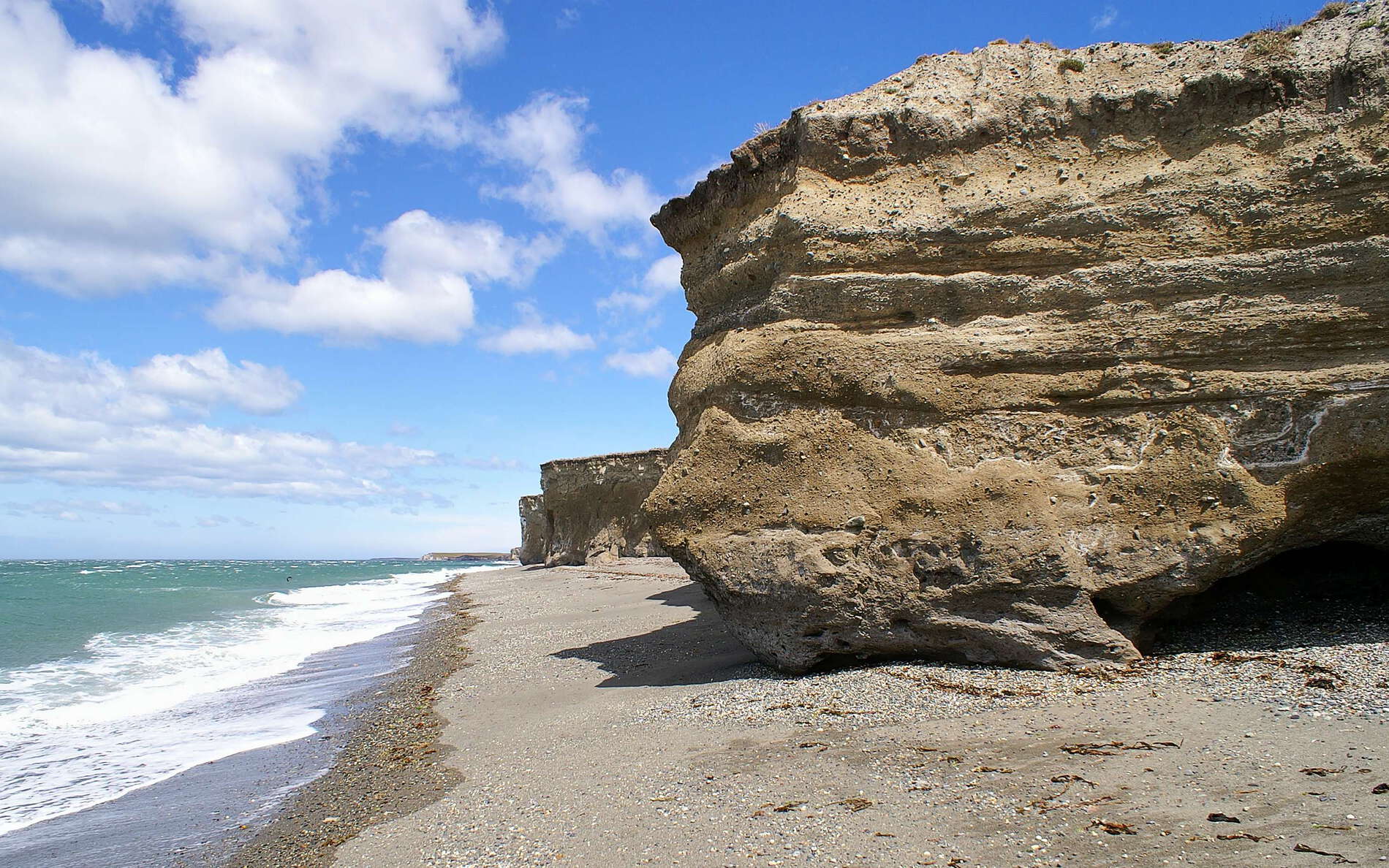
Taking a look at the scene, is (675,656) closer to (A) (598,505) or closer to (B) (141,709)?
(B) (141,709)

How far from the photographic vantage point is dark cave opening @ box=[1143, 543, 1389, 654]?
255 inches

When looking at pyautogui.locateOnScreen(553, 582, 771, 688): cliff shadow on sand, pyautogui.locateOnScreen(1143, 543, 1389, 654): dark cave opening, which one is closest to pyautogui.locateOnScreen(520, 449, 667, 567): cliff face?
pyautogui.locateOnScreen(553, 582, 771, 688): cliff shadow on sand

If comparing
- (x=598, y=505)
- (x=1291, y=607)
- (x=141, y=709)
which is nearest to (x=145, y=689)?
(x=141, y=709)

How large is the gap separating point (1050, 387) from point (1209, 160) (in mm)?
2339

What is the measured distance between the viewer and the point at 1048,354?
6742mm

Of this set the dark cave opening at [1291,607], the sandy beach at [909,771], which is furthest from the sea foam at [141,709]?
the dark cave opening at [1291,607]

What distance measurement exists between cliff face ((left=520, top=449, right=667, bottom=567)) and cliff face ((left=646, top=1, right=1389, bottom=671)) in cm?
2033

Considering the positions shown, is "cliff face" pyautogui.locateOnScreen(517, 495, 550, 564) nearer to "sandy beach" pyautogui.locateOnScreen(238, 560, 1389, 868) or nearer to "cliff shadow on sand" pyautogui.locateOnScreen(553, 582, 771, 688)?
"cliff shadow on sand" pyautogui.locateOnScreen(553, 582, 771, 688)

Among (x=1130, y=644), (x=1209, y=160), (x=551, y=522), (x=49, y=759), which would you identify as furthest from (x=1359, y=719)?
(x=551, y=522)

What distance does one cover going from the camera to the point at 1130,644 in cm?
639

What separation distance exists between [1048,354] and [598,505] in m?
25.8

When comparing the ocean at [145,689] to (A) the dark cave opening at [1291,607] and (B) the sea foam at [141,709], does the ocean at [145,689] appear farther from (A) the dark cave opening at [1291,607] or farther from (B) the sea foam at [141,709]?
(A) the dark cave opening at [1291,607]

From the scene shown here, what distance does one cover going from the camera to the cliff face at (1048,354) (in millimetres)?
6301

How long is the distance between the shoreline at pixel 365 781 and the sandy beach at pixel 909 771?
0.03 meters
